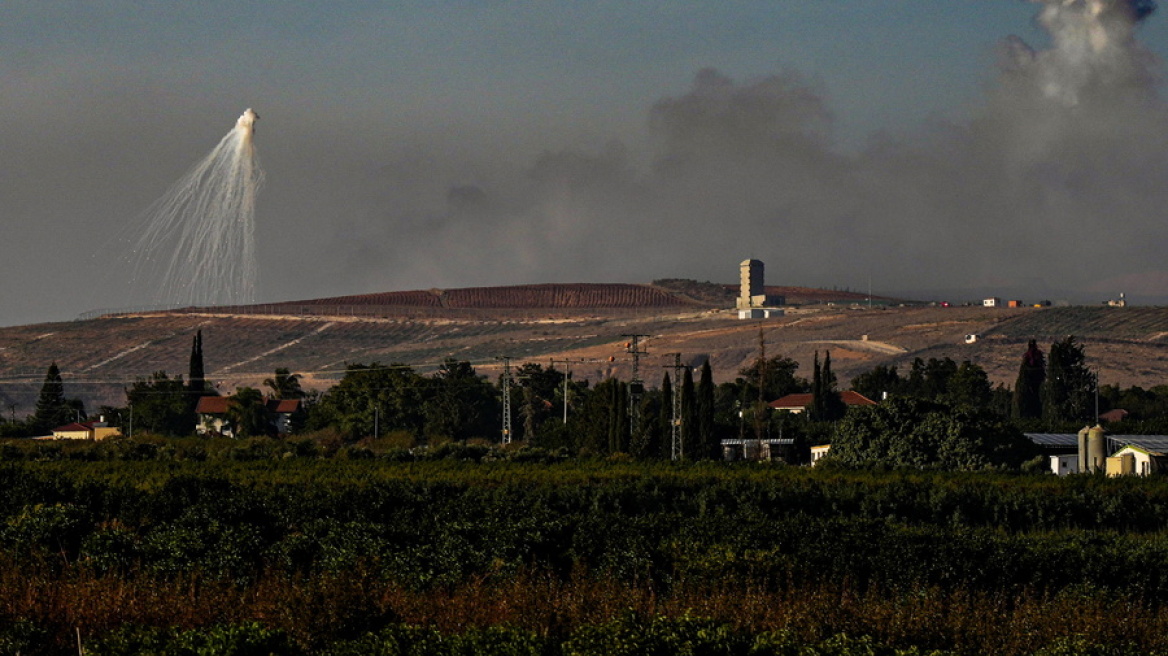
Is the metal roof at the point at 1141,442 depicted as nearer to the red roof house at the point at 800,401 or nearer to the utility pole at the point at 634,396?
the utility pole at the point at 634,396

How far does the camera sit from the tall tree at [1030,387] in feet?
413

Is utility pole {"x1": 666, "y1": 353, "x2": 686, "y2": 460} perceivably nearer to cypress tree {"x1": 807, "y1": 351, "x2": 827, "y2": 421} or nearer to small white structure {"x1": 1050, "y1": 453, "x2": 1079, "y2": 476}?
small white structure {"x1": 1050, "y1": 453, "x2": 1079, "y2": 476}

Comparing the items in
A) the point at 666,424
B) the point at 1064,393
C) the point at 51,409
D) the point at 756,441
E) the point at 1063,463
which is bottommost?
the point at 1063,463

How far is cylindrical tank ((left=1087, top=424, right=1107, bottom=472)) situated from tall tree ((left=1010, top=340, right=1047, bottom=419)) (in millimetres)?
61005

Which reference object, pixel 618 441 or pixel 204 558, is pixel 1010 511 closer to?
pixel 204 558

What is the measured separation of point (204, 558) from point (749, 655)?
14.8m

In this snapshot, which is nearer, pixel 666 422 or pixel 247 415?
pixel 666 422

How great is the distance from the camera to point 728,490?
48188 millimetres

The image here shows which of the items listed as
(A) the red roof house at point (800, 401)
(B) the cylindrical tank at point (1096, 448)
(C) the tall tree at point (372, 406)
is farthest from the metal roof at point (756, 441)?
(A) the red roof house at point (800, 401)

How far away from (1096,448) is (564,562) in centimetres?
3646

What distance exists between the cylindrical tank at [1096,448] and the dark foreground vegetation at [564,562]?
31.9 feet

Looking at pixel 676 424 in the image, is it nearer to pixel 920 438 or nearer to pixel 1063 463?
pixel 920 438

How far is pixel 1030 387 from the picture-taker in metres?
134

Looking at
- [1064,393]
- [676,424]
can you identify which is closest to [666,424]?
[676,424]
